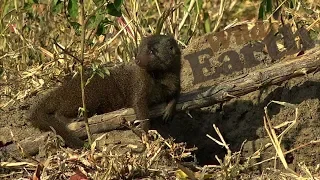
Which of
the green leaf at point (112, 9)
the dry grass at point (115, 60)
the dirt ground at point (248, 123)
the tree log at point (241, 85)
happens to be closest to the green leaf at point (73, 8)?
the green leaf at point (112, 9)

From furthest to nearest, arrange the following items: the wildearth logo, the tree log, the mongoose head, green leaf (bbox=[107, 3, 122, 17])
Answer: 1. the wildearth logo
2. the mongoose head
3. the tree log
4. green leaf (bbox=[107, 3, 122, 17])

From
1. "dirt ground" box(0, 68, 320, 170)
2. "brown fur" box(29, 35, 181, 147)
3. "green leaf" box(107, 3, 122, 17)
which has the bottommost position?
"dirt ground" box(0, 68, 320, 170)

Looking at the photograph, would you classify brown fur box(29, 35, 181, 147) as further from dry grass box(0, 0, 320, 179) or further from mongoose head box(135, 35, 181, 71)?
dry grass box(0, 0, 320, 179)

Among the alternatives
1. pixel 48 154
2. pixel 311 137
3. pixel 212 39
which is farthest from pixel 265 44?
pixel 48 154

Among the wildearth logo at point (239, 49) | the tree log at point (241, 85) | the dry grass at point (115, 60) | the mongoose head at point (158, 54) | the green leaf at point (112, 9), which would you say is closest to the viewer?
the dry grass at point (115, 60)

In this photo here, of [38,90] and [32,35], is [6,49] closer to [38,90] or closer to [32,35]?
[32,35]

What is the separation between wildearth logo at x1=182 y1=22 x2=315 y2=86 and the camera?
13.4 feet

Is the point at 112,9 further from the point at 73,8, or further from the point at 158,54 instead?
the point at 158,54

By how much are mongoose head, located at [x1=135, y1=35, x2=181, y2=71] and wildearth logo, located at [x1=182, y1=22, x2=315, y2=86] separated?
389mm

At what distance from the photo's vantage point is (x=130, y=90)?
3848 millimetres

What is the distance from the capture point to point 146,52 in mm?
3701

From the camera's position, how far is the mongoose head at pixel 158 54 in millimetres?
3699

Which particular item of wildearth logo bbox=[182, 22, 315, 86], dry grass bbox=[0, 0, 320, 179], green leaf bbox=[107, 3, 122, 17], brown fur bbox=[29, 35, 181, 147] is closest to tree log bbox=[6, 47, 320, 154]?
brown fur bbox=[29, 35, 181, 147]

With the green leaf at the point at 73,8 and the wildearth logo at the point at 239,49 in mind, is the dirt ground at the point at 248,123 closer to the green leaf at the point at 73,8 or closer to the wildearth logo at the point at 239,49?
the wildearth logo at the point at 239,49
